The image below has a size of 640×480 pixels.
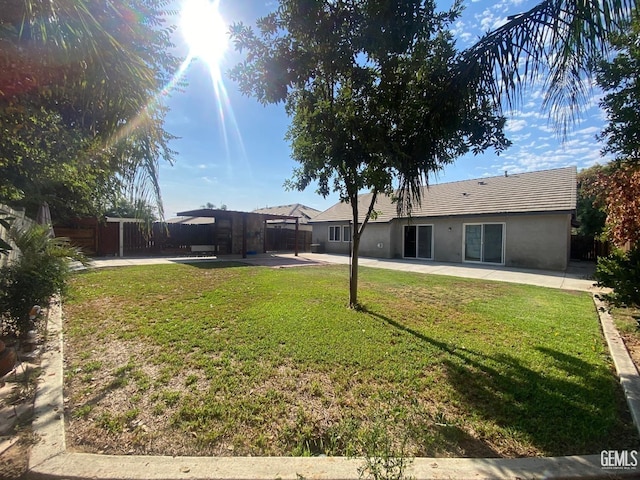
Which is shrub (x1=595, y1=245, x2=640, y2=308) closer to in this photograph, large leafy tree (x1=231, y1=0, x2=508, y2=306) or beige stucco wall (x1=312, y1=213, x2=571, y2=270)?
large leafy tree (x1=231, y1=0, x2=508, y2=306)

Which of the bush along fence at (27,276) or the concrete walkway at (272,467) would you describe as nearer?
the concrete walkway at (272,467)

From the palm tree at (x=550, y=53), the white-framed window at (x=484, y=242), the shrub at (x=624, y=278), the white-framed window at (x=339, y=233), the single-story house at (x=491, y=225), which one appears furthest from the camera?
the white-framed window at (x=339, y=233)

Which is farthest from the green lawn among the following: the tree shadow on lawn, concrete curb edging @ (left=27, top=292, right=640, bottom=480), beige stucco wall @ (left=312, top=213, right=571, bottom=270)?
beige stucco wall @ (left=312, top=213, right=571, bottom=270)

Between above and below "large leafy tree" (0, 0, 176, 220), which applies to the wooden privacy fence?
below

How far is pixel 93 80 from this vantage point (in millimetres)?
1865

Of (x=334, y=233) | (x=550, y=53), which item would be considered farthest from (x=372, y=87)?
(x=334, y=233)

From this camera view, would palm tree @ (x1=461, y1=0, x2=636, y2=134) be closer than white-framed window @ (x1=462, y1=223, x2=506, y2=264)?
Yes

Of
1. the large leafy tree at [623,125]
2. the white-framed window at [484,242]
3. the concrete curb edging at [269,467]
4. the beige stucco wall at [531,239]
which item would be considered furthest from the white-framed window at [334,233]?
the concrete curb edging at [269,467]

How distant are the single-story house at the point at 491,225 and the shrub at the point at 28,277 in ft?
31.3

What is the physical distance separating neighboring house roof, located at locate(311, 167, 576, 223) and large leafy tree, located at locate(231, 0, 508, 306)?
7.14 m

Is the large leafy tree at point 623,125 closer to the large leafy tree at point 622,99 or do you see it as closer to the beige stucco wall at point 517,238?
the large leafy tree at point 622,99

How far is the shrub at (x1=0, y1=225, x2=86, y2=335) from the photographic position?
4.09 m

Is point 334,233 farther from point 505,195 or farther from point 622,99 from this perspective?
point 622,99

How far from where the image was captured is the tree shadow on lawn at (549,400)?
2.46 metres
